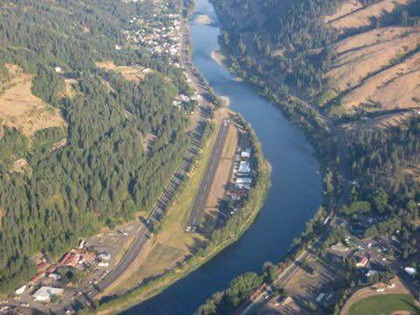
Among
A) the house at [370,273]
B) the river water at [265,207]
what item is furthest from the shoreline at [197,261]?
the house at [370,273]

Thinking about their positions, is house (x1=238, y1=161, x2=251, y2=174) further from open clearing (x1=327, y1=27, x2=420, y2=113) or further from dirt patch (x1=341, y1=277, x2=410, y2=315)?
dirt patch (x1=341, y1=277, x2=410, y2=315)

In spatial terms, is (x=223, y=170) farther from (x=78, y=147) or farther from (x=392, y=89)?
(x=392, y=89)

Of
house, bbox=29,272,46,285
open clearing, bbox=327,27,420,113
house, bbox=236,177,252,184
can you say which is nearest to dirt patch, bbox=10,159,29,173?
house, bbox=29,272,46,285

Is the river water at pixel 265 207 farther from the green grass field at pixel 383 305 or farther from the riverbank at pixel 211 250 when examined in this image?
the green grass field at pixel 383 305

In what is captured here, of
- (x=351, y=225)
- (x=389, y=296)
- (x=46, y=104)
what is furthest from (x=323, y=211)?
(x=46, y=104)

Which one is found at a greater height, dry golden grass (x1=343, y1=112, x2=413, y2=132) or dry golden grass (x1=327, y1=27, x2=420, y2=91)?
dry golden grass (x1=327, y1=27, x2=420, y2=91)

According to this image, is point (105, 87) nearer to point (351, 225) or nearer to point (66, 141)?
point (66, 141)
